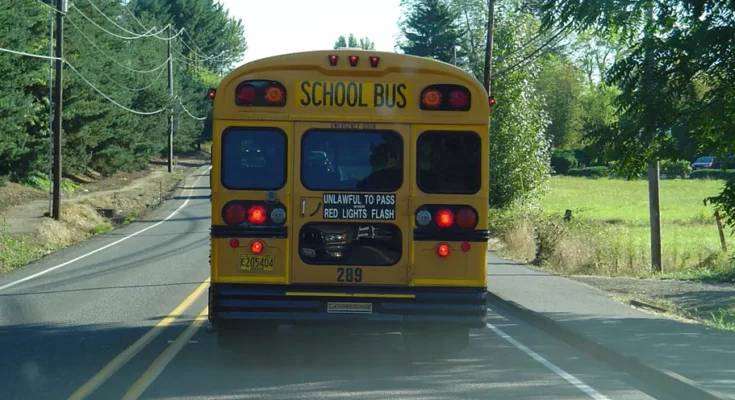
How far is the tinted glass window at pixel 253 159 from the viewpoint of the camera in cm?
905

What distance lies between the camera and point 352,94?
9.17m

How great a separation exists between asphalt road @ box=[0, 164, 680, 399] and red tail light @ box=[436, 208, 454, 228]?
1.43 m

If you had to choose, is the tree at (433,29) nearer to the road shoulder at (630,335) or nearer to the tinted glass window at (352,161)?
the road shoulder at (630,335)

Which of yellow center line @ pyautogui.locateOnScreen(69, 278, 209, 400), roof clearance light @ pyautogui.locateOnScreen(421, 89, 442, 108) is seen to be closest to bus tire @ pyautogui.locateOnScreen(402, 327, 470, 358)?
roof clearance light @ pyautogui.locateOnScreen(421, 89, 442, 108)

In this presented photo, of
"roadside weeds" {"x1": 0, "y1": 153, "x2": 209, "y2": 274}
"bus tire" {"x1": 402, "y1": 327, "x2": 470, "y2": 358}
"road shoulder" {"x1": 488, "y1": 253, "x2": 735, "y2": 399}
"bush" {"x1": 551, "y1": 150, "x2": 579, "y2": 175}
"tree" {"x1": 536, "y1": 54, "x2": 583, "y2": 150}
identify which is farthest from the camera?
"tree" {"x1": 536, "y1": 54, "x2": 583, "y2": 150}

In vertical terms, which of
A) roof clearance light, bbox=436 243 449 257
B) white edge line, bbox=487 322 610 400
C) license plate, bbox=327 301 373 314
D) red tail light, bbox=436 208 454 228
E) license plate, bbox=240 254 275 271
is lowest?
white edge line, bbox=487 322 610 400

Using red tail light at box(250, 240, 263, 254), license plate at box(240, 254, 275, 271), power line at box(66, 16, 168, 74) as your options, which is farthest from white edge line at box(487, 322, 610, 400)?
power line at box(66, 16, 168, 74)

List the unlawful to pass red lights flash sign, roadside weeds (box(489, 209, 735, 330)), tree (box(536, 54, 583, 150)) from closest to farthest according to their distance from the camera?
the unlawful to pass red lights flash sign
roadside weeds (box(489, 209, 735, 330))
tree (box(536, 54, 583, 150))

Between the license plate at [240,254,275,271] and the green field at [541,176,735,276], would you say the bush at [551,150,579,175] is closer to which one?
the green field at [541,176,735,276]

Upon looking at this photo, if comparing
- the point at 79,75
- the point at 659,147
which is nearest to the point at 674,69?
the point at 659,147

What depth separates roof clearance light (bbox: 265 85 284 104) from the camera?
909 centimetres

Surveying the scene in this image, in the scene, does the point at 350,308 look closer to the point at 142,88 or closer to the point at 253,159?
the point at 253,159

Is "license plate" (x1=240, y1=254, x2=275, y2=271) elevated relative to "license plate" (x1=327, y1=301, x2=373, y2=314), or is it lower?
elevated

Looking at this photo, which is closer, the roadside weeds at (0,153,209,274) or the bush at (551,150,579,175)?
the roadside weeds at (0,153,209,274)
